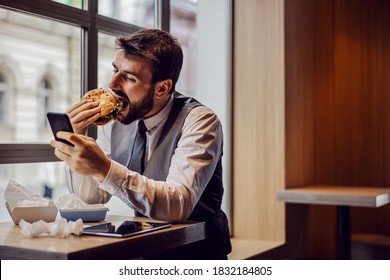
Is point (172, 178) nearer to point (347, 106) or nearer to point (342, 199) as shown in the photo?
point (342, 199)

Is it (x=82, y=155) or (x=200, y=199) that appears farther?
(x=200, y=199)

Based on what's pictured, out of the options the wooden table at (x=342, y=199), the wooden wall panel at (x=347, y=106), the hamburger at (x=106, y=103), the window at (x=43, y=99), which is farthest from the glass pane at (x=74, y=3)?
the wooden wall panel at (x=347, y=106)

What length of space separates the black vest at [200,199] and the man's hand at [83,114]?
0.27m

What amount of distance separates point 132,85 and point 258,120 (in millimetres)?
1773

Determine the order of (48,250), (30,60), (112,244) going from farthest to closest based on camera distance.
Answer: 1. (30,60)
2. (112,244)
3. (48,250)

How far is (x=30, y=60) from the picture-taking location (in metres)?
2.44

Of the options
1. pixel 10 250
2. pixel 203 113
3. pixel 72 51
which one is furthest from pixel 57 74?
pixel 10 250

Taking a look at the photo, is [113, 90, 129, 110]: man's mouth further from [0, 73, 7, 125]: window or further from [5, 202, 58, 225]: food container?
[0, 73, 7, 125]: window

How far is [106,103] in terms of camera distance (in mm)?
1897

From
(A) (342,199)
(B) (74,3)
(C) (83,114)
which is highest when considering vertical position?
(B) (74,3)

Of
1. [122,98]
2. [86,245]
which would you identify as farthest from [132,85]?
[86,245]

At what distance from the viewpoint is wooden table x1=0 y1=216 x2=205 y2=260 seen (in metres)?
1.33

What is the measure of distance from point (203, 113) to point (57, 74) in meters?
0.88
